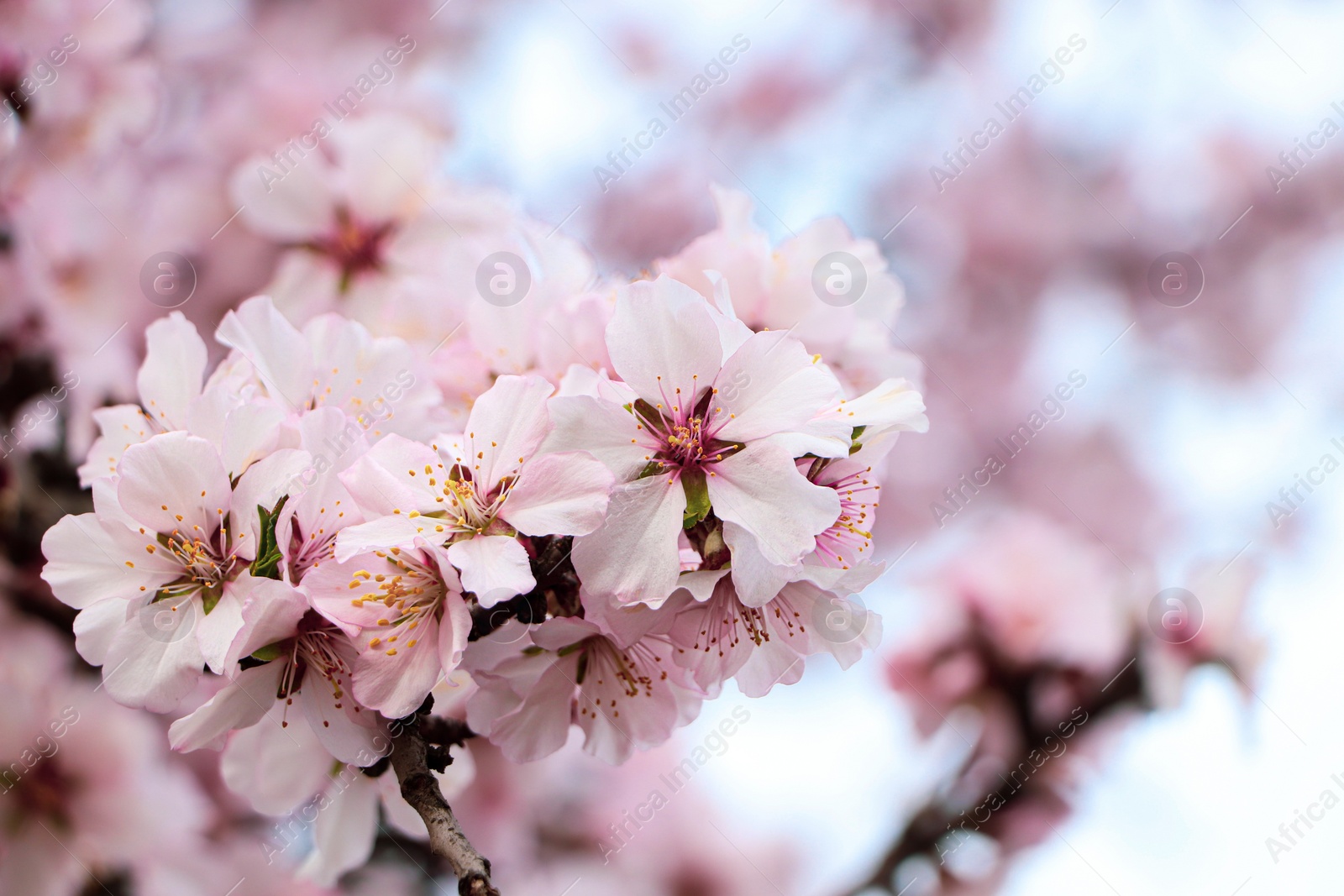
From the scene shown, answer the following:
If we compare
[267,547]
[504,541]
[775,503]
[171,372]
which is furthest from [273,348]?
[775,503]

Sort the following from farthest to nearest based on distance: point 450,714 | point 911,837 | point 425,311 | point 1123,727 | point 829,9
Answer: point 829,9 → point 1123,727 → point 911,837 → point 425,311 → point 450,714

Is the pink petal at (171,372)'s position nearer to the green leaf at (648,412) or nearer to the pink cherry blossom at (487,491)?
the pink cherry blossom at (487,491)

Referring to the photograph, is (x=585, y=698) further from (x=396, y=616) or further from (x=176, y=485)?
(x=176, y=485)

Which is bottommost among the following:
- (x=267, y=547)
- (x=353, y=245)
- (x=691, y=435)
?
(x=353, y=245)

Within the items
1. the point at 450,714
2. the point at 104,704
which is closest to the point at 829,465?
the point at 450,714

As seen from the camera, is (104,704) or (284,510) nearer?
(284,510)

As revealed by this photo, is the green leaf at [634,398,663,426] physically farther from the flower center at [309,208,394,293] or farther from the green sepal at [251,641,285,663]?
the flower center at [309,208,394,293]

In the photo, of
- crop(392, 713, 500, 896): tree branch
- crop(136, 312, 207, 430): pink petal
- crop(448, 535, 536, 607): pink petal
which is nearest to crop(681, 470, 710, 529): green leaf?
crop(448, 535, 536, 607): pink petal

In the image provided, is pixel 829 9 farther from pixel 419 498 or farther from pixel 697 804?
pixel 419 498
